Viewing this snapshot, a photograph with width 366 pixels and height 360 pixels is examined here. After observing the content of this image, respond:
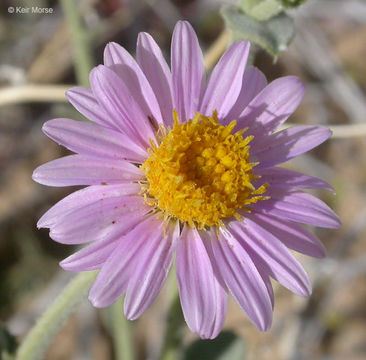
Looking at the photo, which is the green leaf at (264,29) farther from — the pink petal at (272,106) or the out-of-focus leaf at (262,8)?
the pink petal at (272,106)

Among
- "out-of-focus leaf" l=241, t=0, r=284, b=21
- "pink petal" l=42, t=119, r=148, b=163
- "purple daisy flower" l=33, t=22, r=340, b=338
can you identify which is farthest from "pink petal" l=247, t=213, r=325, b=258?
"out-of-focus leaf" l=241, t=0, r=284, b=21

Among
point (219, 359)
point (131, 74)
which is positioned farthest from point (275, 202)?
point (219, 359)

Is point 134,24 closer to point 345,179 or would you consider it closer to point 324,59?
point 324,59

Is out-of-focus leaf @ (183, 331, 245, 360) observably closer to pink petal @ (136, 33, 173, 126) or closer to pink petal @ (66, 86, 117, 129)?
pink petal @ (136, 33, 173, 126)

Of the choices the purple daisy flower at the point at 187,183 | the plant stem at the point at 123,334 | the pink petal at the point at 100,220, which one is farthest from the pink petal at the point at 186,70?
the plant stem at the point at 123,334

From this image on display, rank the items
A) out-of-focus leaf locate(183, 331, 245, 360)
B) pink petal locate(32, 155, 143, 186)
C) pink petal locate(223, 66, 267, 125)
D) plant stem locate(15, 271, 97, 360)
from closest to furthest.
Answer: pink petal locate(32, 155, 143, 186) → plant stem locate(15, 271, 97, 360) → pink petal locate(223, 66, 267, 125) → out-of-focus leaf locate(183, 331, 245, 360)

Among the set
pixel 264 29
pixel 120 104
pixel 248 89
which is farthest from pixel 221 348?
pixel 264 29
